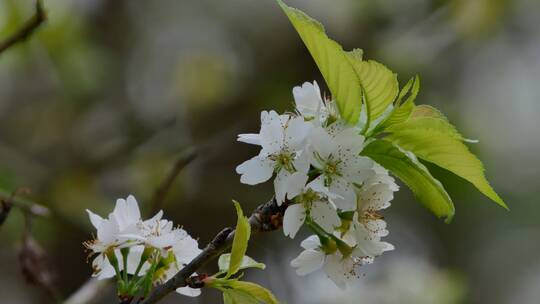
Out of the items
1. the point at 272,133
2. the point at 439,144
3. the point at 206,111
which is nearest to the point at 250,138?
the point at 272,133

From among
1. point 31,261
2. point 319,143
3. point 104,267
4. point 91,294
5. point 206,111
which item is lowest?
point 206,111

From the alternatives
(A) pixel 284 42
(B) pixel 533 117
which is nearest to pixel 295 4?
(A) pixel 284 42

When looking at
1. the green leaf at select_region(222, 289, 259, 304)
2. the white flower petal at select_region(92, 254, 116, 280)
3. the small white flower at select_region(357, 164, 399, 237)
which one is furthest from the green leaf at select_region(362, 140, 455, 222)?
the white flower petal at select_region(92, 254, 116, 280)

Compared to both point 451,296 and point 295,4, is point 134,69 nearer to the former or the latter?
A: point 295,4

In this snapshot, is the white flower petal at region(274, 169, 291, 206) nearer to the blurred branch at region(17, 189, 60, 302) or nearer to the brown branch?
the brown branch

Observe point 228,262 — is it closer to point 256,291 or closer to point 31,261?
point 256,291

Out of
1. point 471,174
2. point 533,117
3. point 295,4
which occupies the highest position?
point 471,174
